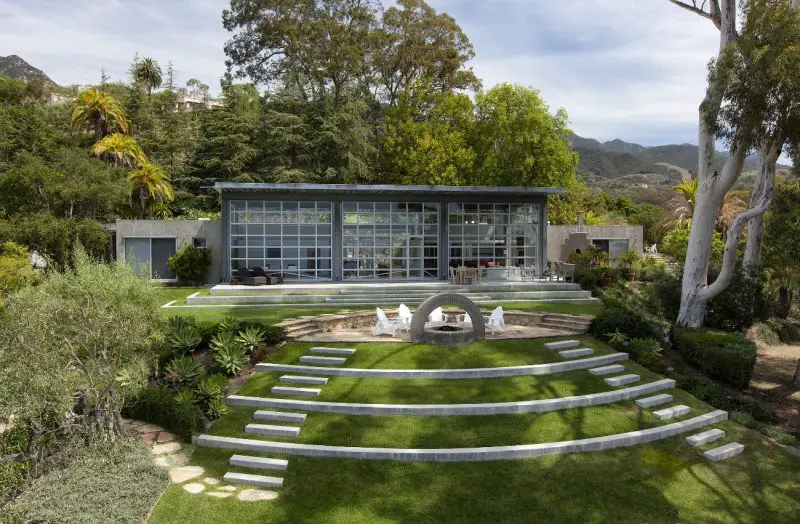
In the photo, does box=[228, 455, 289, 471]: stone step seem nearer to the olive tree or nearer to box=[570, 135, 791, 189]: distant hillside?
the olive tree

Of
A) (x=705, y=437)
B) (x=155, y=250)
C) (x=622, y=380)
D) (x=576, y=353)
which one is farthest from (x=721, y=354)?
(x=155, y=250)

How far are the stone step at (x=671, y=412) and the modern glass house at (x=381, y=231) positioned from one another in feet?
50.5

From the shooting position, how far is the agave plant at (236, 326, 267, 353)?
14256 millimetres

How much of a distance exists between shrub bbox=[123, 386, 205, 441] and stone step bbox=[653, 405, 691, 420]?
9.66 m

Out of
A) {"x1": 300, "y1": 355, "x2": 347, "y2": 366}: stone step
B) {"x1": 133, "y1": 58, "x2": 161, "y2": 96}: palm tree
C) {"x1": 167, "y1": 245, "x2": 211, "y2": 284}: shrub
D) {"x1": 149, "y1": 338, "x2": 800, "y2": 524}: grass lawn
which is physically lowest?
{"x1": 149, "y1": 338, "x2": 800, "y2": 524}: grass lawn

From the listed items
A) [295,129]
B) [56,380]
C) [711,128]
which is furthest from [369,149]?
[56,380]

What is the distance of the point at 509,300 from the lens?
23.0m

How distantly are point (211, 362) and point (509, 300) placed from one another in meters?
13.3

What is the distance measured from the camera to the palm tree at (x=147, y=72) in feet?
157

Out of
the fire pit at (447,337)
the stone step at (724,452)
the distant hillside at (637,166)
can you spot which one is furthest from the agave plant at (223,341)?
the distant hillside at (637,166)

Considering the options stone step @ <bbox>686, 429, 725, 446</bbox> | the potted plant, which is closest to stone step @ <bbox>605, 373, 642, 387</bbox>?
stone step @ <bbox>686, 429, 725, 446</bbox>

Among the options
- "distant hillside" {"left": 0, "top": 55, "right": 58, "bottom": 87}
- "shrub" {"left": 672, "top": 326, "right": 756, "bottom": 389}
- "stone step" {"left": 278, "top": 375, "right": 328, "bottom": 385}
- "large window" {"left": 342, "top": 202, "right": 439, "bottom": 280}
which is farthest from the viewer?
"distant hillside" {"left": 0, "top": 55, "right": 58, "bottom": 87}

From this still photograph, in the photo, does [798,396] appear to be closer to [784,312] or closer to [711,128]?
[711,128]

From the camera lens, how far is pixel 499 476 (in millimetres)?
9445
